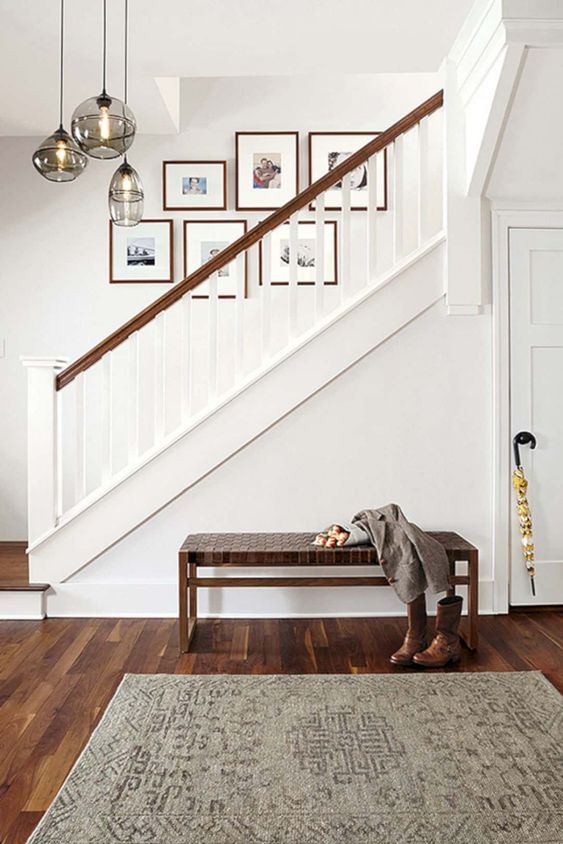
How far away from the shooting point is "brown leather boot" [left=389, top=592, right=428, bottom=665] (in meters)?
3.20

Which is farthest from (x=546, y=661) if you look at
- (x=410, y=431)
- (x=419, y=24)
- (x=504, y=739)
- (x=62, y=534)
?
(x=419, y=24)

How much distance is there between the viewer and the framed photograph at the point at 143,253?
16.4 feet

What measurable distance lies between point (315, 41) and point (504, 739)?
3139 mm

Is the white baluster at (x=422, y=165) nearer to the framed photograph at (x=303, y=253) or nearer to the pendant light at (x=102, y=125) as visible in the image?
the framed photograph at (x=303, y=253)

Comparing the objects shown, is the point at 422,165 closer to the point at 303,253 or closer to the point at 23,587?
the point at 303,253

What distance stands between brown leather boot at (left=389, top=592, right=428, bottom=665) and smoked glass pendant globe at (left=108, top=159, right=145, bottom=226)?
205 centimetres

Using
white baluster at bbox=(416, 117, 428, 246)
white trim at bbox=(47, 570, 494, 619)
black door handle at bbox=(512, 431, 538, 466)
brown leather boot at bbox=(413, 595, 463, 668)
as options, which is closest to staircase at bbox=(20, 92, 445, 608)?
white baluster at bbox=(416, 117, 428, 246)

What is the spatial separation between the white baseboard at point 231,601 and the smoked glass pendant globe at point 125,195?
178cm

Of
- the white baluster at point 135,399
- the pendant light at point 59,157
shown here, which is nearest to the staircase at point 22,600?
the white baluster at point 135,399

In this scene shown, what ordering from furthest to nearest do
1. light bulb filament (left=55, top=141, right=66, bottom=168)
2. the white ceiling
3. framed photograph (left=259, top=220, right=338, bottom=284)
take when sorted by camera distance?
framed photograph (left=259, top=220, right=338, bottom=284) < the white ceiling < light bulb filament (left=55, top=141, right=66, bottom=168)

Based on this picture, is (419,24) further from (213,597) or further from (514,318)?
(213,597)

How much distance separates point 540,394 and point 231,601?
74.6 inches

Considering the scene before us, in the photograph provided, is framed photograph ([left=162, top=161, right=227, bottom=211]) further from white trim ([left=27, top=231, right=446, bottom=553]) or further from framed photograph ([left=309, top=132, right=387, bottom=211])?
white trim ([left=27, top=231, right=446, bottom=553])

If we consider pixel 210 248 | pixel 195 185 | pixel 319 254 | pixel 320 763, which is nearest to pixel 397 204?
pixel 319 254
